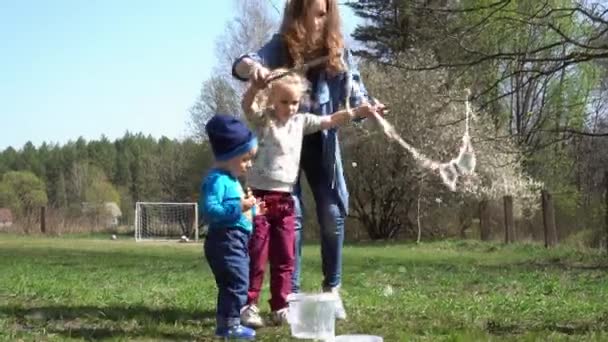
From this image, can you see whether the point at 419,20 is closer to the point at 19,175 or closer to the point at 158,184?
the point at 158,184

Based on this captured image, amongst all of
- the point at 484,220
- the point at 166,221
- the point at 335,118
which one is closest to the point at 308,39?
the point at 335,118

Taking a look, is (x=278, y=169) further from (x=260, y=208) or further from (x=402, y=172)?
(x=402, y=172)

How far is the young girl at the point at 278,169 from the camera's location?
173 inches

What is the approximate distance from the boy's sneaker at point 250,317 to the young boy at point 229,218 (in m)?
0.18

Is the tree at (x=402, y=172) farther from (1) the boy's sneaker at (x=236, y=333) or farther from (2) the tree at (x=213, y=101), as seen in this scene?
(1) the boy's sneaker at (x=236, y=333)

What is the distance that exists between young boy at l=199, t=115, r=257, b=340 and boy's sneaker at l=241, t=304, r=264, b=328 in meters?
0.18

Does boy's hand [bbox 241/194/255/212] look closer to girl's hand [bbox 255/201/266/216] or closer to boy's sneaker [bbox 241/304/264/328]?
girl's hand [bbox 255/201/266/216]

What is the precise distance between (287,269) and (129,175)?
243ft

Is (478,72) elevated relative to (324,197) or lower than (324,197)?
elevated

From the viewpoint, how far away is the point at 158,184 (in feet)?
157

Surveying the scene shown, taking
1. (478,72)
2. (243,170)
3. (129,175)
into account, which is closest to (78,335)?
(243,170)

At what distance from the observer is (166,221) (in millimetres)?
37781

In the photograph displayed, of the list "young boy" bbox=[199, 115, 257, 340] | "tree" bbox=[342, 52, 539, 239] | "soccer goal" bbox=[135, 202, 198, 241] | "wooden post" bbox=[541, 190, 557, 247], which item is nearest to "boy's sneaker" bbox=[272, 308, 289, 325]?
"young boy" bbox=[199, 115, 257, 340]

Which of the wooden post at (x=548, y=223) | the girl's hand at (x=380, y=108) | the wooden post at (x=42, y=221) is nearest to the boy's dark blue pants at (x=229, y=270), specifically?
the girl's hand at (x=380, y=108)
